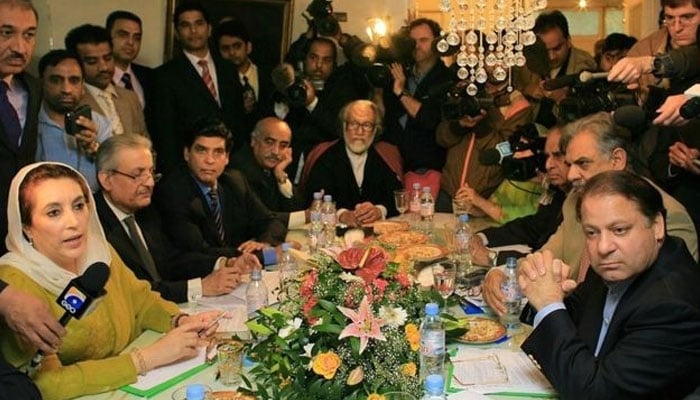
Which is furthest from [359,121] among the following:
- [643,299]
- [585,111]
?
[643,299]

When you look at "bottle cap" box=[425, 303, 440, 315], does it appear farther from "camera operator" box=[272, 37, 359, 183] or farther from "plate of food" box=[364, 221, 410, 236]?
"camera operator" box=[272, 37, 359, 183]

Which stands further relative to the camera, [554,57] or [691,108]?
[554,57]

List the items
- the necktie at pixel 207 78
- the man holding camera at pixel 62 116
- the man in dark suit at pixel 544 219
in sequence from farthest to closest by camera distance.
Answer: the necktie at pixel 207 78 → the man holding camera at pixel 62 116 → the man in dark suit at pixel 544 219

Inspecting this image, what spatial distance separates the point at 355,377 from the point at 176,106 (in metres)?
2.91

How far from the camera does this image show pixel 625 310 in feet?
5.44

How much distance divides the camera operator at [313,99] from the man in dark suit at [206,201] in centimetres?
103

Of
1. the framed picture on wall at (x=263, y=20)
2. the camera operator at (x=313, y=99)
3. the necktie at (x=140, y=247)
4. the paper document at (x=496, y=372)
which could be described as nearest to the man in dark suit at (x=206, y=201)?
the necktie at (x=140, y=247)

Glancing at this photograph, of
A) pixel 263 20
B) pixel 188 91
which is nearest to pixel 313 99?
pixel 188 91

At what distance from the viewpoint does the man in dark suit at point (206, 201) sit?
3.01 m

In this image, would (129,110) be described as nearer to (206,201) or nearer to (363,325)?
(206,201)

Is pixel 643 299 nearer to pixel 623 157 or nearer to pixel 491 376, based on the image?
pixel 491 376

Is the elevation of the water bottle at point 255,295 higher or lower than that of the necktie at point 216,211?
lower

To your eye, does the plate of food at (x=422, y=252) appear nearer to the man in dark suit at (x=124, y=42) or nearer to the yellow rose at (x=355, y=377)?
the yellow rose at (x=355, y=377)

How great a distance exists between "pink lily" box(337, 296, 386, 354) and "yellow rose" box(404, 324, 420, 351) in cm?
8
